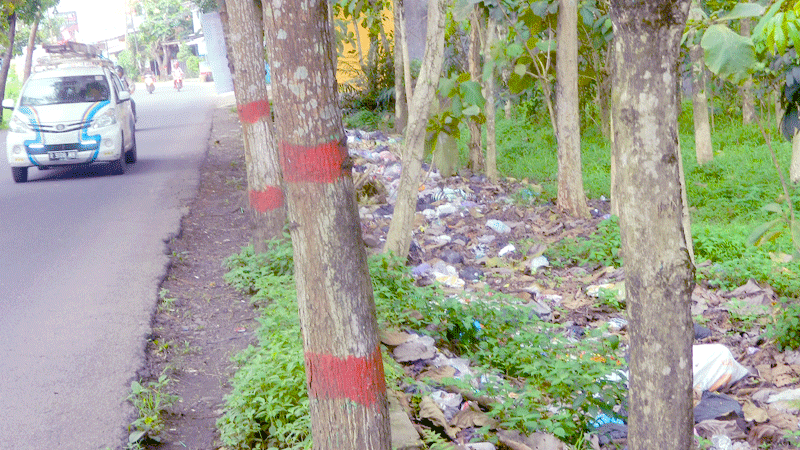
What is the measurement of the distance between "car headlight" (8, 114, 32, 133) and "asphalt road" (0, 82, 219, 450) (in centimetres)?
93

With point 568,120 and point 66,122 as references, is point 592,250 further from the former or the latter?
point 66,122

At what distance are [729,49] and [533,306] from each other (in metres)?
3.60

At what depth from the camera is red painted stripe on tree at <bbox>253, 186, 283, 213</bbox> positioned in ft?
23.9

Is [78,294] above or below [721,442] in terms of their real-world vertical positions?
above

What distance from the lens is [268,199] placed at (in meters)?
7.32

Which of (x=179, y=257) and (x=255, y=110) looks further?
(x=179, y=257)

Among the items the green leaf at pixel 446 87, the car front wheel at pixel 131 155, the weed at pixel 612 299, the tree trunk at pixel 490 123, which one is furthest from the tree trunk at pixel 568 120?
the car front wheel at pixel 131 155

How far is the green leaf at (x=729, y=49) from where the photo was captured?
3025 millimetres

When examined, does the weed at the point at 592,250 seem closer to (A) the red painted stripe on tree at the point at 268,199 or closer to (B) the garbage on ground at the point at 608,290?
(B) the garbage on ground at the point at 608,290

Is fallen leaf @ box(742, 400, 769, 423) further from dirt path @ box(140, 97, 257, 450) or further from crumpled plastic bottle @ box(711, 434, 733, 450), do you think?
dirt path @ box(140, 97, 257, 450)

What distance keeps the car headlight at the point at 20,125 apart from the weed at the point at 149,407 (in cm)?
887

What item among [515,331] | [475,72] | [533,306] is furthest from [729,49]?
[475,72]

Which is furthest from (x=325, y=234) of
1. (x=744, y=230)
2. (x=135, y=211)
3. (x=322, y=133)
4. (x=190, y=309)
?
(x=135, y=211)

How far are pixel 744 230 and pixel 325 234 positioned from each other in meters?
6.70
